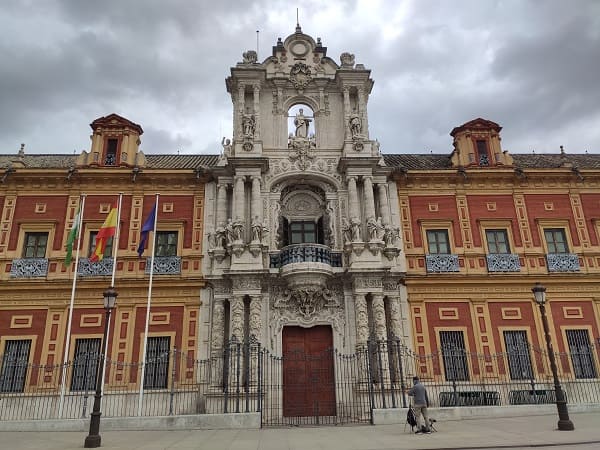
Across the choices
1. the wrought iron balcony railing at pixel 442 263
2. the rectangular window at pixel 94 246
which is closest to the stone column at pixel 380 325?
the wrought iron balcony railing at pixel 442 263

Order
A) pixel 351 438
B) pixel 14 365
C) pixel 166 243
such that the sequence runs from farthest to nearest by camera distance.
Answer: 1. pixel 166 243
2. pixel 14 365
3. pixel 351 438

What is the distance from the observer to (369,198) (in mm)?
22062

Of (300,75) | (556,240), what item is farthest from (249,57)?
(556,240)

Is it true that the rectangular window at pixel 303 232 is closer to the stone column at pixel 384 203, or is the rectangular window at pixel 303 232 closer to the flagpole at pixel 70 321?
the stone column at pixel 384 203

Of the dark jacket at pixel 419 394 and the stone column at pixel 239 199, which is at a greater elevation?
the stone column at pixel 239 199

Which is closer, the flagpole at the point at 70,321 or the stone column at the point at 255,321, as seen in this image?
the flagpole at the point at 70,321

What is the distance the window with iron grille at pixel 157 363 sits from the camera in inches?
771

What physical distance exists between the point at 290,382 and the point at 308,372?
0.86 meters

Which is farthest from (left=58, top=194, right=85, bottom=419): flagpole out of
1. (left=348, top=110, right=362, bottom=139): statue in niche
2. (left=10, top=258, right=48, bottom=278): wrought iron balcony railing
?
(left=348, top=110, right=362, bottom=139): statue in niche

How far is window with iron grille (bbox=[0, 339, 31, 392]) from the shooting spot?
1925 centimetres

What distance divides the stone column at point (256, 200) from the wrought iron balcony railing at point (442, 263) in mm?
8210

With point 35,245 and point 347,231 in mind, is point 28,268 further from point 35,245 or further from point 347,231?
point 347,231

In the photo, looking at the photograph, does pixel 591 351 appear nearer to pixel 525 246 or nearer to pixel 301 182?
pixel 525 246

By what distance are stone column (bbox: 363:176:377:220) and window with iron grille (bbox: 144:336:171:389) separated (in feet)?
34.8
